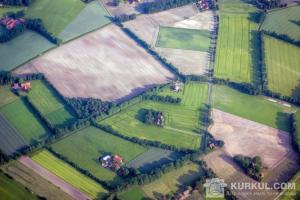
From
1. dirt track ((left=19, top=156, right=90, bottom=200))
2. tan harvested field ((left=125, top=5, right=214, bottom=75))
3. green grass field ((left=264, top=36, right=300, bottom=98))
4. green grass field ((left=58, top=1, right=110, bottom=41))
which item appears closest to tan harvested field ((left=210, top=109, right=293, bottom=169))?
green grass field ((left=264, top=36, right=300, bottom=98))

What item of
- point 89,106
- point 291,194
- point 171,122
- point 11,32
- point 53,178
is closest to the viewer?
point 291,194

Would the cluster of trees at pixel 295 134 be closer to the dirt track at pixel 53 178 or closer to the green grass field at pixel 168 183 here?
the green grass field at pixel 168 183

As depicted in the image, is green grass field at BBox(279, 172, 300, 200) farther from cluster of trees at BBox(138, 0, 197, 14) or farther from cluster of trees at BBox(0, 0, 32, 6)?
cluster of trees at BBox(0, 0, 32, 6)

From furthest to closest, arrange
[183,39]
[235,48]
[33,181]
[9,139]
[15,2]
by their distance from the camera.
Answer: [15,2] < [183,39] < [235,48] < [9,139] < [33,181]

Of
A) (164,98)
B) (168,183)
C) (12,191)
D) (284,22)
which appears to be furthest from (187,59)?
(12,191)

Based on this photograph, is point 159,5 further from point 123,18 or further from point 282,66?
point 282,66

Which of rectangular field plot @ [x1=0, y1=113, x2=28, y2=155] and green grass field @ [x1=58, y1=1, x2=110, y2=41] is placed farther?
green grass field @ [x1=58, y1=1, x2=110, y2=41]

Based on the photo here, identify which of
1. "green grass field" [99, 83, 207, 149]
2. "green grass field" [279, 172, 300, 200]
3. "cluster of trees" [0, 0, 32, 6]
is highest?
"cluster of trees" [0, 0, 32, 6]
